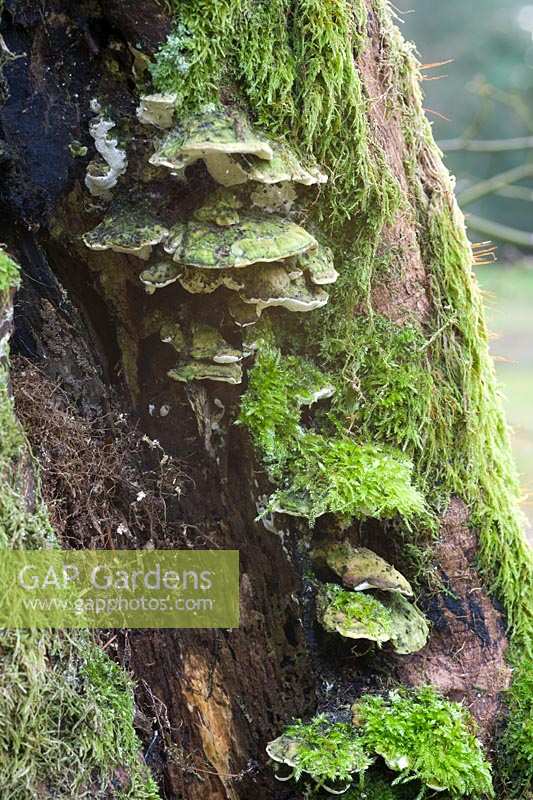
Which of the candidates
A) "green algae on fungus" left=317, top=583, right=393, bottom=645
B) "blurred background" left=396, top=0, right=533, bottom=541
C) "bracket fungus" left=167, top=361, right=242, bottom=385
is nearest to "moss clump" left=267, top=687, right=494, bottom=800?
"green algae on fungus" left=317, top=583, right=393, bottom=645

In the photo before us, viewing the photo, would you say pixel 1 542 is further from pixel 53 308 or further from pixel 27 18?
pixel 27 18

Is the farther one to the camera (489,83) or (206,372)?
(489,83)

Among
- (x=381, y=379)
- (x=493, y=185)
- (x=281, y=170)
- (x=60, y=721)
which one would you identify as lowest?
(x=60, y=721)

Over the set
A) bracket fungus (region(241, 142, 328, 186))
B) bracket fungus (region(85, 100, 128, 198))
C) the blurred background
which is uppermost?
the blurred background

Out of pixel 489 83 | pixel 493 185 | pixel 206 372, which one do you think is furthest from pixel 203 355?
pixel 489 83

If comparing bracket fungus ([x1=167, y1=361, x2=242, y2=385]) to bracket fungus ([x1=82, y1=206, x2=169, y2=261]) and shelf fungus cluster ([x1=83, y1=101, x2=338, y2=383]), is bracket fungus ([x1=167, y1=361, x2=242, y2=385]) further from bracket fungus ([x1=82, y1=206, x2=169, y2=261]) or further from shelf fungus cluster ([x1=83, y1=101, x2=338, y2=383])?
bracket fungus ([x1=82, y1=206, x2=169, y2=261])

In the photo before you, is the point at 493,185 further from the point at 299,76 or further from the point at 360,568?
the point at 360,568

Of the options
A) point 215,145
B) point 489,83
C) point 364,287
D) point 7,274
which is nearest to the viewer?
point 7,274
